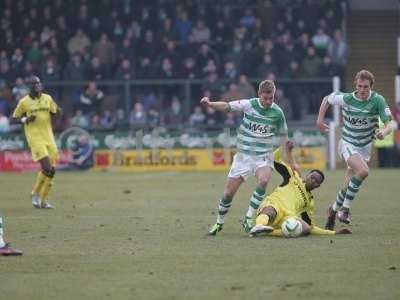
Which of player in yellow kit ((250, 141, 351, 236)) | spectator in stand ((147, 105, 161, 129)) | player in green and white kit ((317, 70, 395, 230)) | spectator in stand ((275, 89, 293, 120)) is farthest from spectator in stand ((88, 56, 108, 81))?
player in yellow kit ((250, 141, 351, 236))

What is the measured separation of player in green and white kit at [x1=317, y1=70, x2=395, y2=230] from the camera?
1447cm

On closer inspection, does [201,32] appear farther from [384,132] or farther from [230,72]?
[384,132]

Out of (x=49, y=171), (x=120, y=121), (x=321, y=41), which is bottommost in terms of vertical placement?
(x=120, y=121)

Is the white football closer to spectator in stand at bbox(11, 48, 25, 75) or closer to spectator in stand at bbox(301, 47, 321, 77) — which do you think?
spectator in stand at bbox(301, 47, 321, 77)

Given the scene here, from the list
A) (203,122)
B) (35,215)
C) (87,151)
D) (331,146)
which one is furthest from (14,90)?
(35,215)

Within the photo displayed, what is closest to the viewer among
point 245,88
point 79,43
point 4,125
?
point 4,125

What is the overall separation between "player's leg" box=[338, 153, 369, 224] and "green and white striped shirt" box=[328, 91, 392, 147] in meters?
0.26

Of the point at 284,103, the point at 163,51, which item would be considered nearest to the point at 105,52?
the point at 163,51

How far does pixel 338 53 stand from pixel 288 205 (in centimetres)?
1925

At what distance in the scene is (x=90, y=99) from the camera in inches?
1257

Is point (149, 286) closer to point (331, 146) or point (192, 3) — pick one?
point (331, 146)

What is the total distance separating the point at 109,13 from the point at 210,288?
83.1ft

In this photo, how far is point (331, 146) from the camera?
3045cm

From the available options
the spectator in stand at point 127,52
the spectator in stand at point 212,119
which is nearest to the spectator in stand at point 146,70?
the spectator in stand at point 127,52
